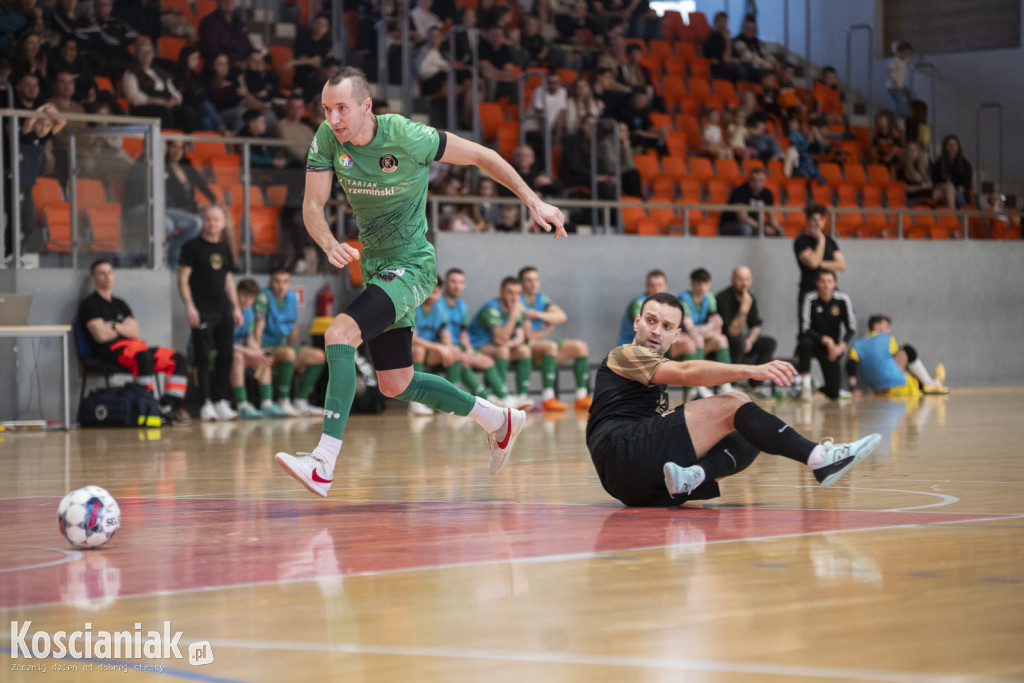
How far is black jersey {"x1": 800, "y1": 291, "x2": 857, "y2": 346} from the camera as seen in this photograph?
1709 cm

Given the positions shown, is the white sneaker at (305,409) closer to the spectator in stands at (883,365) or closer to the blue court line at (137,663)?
the spectator in stands at (883,365)

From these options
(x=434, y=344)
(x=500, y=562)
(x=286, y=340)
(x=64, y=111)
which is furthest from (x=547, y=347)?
(x=500, y=562)

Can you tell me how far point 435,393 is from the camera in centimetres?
662

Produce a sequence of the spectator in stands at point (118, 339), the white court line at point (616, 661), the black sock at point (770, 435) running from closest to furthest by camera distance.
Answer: the white court line at point (616, 661) → the black sock at point (770, 435) → the spectator in stands at point (118, 339)

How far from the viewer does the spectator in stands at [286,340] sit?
1441 centimetres

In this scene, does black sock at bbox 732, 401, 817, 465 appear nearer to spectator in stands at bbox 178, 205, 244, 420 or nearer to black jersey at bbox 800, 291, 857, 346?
spectator in stands at bbox 178, 205, 244, 420

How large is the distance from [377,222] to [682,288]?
38.9 feet

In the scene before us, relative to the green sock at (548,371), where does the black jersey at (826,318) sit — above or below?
above

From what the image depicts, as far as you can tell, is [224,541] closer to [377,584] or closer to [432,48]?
[377,584]

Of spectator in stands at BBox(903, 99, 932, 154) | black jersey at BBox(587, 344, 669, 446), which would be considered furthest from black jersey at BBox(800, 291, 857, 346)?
black jersey at BBox(587, 344, 669, 446)

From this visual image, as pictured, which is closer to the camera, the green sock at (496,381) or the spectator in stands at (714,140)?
the green sock at (496,381)

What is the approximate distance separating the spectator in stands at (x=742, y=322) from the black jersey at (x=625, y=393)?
11.0m

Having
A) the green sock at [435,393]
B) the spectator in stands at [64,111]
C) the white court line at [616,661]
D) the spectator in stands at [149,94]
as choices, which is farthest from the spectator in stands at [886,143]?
the white court line at [616,661]

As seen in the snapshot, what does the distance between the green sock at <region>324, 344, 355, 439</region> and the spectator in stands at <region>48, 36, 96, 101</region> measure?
9.06 meters
